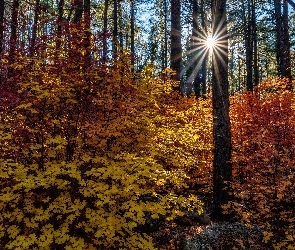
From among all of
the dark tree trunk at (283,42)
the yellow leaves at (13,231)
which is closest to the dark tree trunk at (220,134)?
the yellow leaves at (13,231)

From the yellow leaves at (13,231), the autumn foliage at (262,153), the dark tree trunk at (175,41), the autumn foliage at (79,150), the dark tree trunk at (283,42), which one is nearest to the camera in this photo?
the yellow leaves at (13,231)

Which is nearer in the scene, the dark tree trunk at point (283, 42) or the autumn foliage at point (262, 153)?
the autumn foliage at point (262, 153)

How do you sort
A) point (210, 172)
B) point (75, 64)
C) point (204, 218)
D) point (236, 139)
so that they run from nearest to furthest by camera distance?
point (75, 64), point (204, 218), point (210, 172), point (236, 139)

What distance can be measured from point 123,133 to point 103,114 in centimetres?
53

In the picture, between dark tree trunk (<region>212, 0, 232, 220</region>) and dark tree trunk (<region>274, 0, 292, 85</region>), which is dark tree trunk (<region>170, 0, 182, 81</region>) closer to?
A: dark tree trunk (<region>212, 0, 232, 220</region>)

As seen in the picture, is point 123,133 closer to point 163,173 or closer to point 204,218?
point 163,173

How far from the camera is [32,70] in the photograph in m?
6.18

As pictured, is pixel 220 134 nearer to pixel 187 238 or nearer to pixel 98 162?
pixel 187 238

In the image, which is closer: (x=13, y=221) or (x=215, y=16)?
(x=13, y=221)

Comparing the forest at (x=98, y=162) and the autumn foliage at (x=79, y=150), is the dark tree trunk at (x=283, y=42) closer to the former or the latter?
the forest at (x=98, y=162)

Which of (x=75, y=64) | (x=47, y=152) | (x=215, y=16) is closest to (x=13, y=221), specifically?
(x=47, y=152)

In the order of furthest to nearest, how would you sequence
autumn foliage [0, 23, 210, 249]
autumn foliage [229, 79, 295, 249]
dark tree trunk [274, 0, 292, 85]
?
1. dark tree trunk [274, 0, 292, 85]
2. autumn foliage [229, 79, 295, 249]
3. autumn foliage [0, 23, 210, 249]

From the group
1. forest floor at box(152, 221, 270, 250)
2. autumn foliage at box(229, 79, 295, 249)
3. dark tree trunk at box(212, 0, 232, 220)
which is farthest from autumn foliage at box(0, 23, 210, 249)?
dark tree trunk at box(212, 0, 232, 220)

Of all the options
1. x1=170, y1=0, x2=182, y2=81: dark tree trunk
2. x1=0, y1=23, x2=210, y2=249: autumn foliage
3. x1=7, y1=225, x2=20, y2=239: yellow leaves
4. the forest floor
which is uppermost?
x1=170, y1=0, x2=182, y2=81: dark tree trunk
